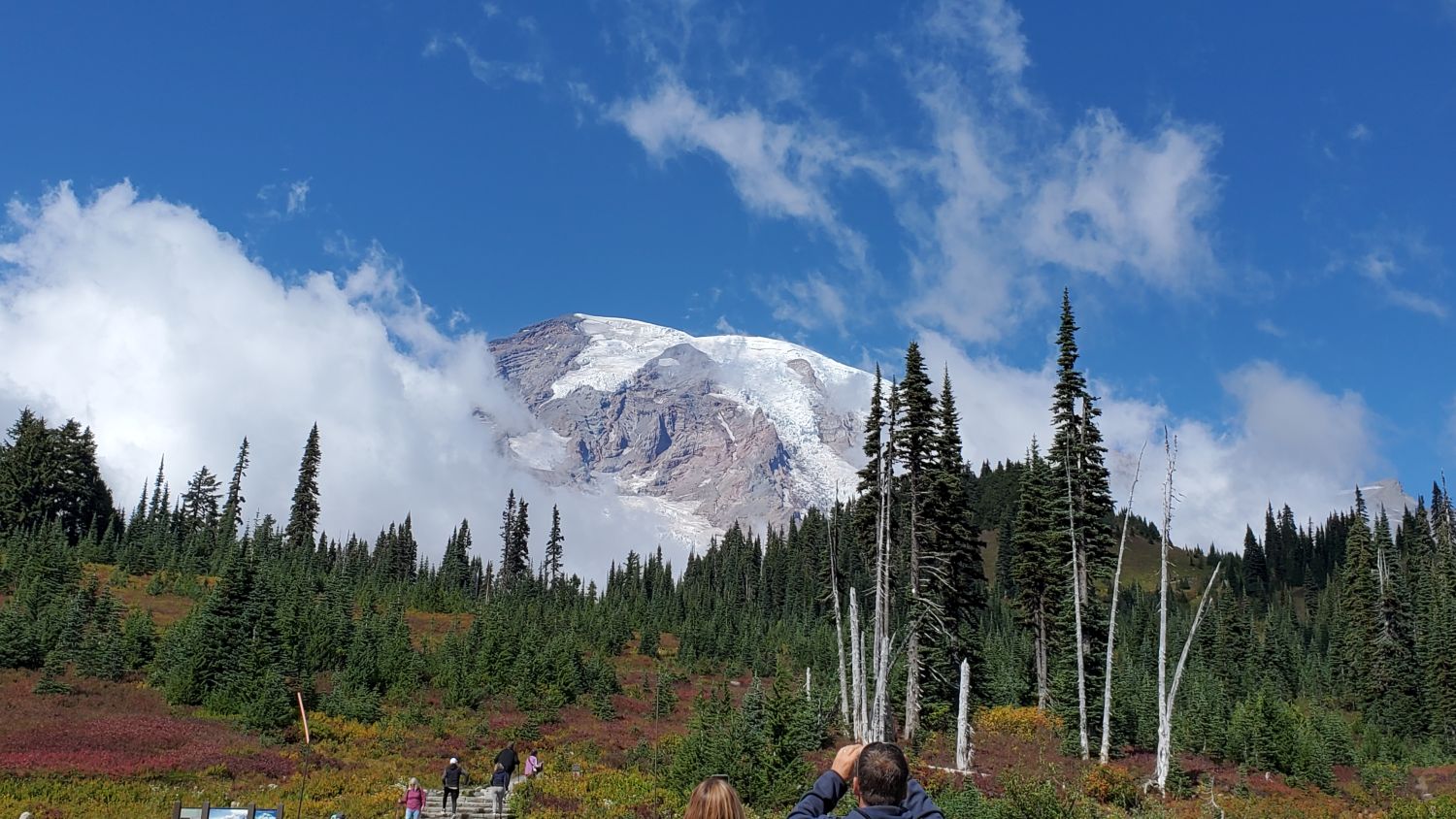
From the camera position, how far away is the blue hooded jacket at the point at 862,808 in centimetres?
504

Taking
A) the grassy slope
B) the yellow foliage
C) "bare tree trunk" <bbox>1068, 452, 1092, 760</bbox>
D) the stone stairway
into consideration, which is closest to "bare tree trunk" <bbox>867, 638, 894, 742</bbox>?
the yellow foliage

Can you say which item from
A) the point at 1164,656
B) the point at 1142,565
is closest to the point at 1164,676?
the point at 1164,656

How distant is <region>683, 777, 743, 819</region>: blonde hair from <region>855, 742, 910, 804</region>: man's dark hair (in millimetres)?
837

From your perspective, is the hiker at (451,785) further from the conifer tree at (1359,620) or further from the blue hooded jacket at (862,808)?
the conifer tree at (1359,620)

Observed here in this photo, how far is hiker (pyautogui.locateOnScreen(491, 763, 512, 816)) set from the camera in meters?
24.8

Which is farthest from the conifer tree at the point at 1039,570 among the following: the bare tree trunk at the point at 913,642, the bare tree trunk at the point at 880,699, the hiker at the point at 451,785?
the hiker at the point at 451,785

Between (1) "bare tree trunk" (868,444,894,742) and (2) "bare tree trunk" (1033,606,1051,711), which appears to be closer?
(1) "bare tree trunk" (868,444,894,742)

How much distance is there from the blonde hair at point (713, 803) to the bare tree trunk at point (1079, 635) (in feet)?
109

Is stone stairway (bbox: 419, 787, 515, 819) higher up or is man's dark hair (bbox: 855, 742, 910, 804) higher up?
man's dark hair (bbox: 855, 742, 910, 804)

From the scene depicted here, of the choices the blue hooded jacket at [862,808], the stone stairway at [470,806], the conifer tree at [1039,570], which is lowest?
the stone stairway at [470,806]

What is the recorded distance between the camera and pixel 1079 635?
3691 cm

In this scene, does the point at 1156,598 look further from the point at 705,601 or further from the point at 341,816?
the point at 341,816

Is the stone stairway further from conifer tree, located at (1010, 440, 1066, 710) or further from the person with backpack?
conifer tree, located at (1010, 440, 1066, 710)

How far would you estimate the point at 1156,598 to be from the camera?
135m
